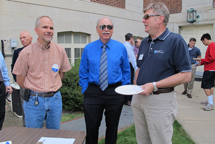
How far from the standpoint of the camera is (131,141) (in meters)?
3.55

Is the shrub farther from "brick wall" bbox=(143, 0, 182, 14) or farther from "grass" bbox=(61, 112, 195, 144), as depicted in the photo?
"brick wall" bbox=(143, 0, 182, 14)

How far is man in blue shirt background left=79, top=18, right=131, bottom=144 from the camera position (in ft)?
9.40

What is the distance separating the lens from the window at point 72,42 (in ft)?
27.5

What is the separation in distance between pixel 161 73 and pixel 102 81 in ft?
3.18

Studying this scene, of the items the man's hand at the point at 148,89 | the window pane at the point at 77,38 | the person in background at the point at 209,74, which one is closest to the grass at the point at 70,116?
the man's hand at the point at 148,89

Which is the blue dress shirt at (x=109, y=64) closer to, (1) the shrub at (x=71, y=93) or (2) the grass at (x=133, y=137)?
(2) the grass at (x=133, y=137)

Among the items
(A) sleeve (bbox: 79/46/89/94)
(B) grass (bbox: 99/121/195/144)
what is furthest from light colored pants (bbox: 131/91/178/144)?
(B) grass (bbox: 99/121/195/144)

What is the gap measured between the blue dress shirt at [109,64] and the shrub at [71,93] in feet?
7.41

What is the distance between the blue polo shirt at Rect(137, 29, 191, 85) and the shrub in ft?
10.4

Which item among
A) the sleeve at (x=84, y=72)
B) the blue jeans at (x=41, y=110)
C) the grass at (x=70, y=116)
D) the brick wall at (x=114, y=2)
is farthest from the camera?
the brick wall at (x=114, y=2)

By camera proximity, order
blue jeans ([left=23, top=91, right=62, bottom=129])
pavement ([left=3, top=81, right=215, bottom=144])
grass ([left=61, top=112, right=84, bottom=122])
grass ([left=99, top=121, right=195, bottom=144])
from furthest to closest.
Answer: grass ([left=61, top=112, right=84, bottom=122]) → pavement ([left=3, top=81, right=215, bottom=144]) → grass ([left=99, top=121, right=195, bottom=144]) → blue jeans ([left=23, top=91, right=62, bottom=129])

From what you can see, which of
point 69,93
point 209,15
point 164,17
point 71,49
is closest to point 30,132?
point 164,17

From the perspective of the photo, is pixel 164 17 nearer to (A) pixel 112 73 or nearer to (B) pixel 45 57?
(A) pixel 112 73

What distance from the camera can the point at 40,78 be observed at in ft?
8.24
